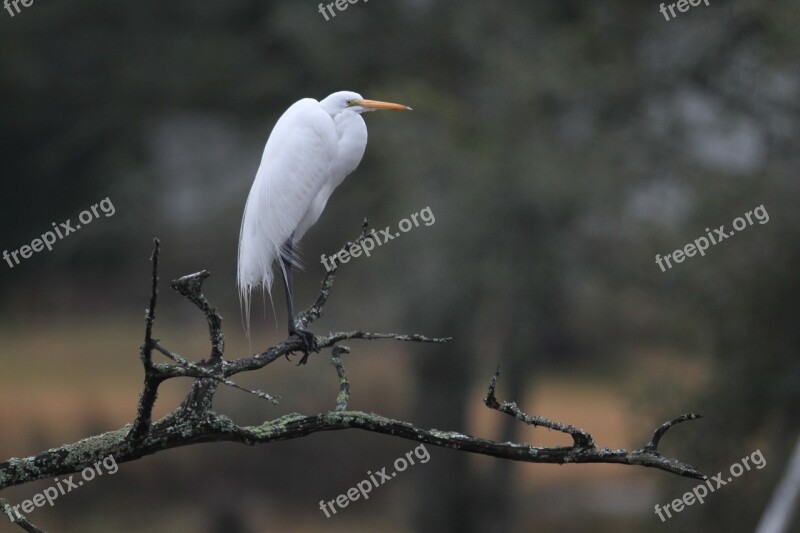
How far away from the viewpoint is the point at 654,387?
6.86m

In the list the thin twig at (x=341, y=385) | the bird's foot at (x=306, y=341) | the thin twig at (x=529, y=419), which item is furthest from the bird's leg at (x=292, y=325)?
the thin twig at (x=529, y=419)

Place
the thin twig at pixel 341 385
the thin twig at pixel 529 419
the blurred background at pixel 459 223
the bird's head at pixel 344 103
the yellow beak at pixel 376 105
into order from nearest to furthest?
the thin twig at pixel 529 419 < the thin twig at pixel 341 385 < the yellow beak at pixel 376 105 < the bird's head at pixel 344 103 < the blurred background at pixel 459 223

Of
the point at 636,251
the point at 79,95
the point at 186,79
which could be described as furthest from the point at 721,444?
the point at 79,95

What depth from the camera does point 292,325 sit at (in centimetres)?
325

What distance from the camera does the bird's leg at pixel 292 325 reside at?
116 inches

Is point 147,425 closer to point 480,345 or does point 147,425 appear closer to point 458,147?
point 458,147

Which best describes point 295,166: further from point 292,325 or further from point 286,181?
point 292,325

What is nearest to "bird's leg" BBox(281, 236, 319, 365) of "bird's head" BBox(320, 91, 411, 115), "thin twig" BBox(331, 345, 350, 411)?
"thin twig" BBox(331, 345, 350, 411)

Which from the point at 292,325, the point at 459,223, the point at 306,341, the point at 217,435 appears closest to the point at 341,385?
the point at 217,435

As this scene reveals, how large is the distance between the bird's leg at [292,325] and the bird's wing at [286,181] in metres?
0.05

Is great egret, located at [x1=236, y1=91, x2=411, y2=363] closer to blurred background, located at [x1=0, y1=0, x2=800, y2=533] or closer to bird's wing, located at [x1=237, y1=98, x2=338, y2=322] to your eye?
bird's wing, located at [x1=237, y1=98, x2=338, y2=322]

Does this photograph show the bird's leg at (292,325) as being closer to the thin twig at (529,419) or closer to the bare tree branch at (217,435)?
the bare tree branch at (217,435)

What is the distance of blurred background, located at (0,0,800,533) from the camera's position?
6.75 meters

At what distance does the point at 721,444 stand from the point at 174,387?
5440 mm
